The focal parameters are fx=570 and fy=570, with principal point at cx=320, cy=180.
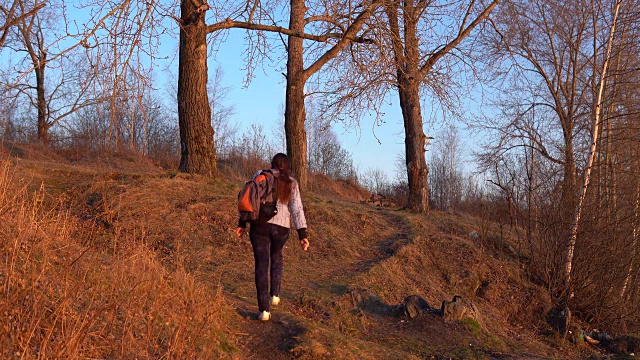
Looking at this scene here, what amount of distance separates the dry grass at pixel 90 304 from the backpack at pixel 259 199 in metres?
0.93

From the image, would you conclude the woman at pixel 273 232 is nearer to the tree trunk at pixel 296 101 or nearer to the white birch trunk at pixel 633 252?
the tree trunk at pixel 296 101

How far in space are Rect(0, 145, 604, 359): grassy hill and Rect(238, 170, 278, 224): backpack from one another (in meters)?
0.93

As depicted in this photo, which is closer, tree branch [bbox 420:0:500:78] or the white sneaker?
the white sneaker

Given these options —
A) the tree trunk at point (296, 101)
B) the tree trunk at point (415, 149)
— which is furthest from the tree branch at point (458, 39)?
the tree trunk at point (296, 101)

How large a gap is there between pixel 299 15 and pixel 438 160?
116 ft

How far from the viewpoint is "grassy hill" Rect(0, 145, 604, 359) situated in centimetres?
460

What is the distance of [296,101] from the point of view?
13.7 metres

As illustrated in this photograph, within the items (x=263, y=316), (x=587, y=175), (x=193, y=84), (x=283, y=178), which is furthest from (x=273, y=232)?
(x=587, y=175)

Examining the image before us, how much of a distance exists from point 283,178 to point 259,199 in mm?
360

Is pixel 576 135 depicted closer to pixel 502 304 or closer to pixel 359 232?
pixel 502 304

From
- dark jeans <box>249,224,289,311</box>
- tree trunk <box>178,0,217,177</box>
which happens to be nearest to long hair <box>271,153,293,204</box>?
dark jeans <box>249,224,289,311</box>

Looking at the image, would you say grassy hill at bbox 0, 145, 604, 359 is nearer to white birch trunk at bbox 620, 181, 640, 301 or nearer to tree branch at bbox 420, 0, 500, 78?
white birch trunk at bbox 620, 181, 640, 301

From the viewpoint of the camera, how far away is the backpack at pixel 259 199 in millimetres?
6047

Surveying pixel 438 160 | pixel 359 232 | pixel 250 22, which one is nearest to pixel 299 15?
pixel 250 22
